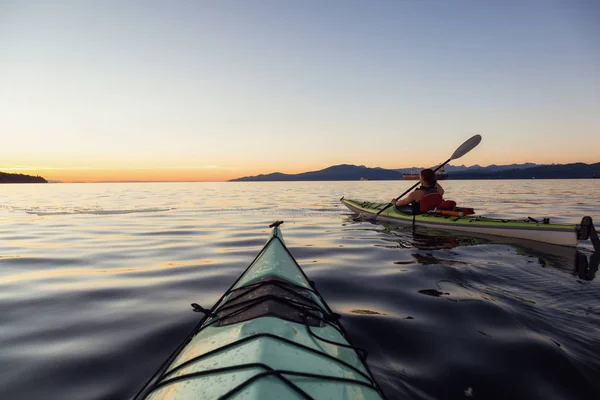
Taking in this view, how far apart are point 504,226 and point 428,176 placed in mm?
2687

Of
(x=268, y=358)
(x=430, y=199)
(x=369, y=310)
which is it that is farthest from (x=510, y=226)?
(x=268, y=358)

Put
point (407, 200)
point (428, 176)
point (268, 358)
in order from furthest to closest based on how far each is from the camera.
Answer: point (407, 200)
point (428, 176)
point (268, 358)

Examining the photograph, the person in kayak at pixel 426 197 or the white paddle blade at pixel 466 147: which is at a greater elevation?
the white paddle blade at pixel 466 147

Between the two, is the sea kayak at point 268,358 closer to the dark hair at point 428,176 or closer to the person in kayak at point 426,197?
the dark hair at point 428,176

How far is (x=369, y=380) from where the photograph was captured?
2.24m

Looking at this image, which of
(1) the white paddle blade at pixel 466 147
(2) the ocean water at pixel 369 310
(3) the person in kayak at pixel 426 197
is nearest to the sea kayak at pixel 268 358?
(2) the ocean water at pixel 369 310

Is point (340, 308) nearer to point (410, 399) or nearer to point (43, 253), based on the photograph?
point (410, 399)

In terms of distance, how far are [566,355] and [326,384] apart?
3.01 m

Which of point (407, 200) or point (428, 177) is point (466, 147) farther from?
point (407, 200)

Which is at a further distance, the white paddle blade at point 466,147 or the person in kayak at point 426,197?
the white paddle blade at point 466,147

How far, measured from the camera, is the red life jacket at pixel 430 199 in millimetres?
11609

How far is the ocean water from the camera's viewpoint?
315 centimetres

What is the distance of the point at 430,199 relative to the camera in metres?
11.7

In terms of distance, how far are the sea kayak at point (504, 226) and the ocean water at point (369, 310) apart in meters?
0.41
